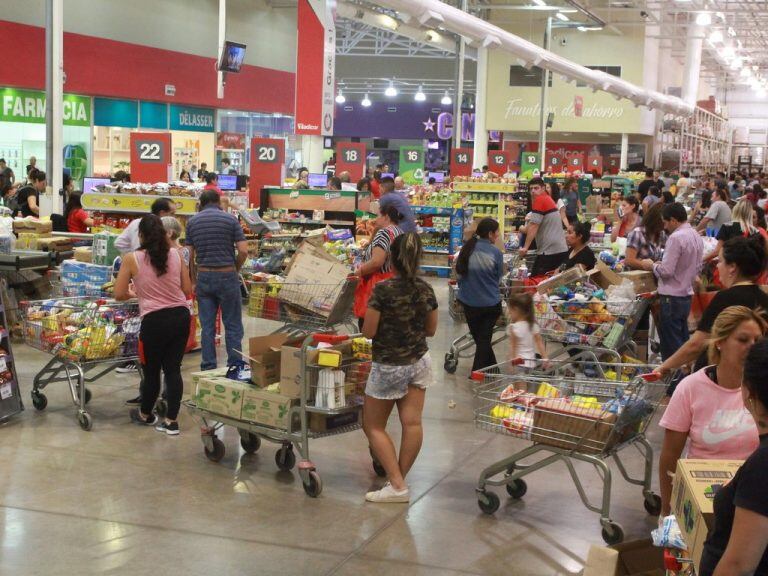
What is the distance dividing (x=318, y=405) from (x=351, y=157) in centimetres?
1848

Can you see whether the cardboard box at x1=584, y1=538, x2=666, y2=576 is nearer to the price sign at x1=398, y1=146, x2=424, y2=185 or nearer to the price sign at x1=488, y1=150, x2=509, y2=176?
the price sign at x1=488, y1=150, x2=509, y2=176

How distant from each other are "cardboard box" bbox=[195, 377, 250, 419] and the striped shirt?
166 centimetres

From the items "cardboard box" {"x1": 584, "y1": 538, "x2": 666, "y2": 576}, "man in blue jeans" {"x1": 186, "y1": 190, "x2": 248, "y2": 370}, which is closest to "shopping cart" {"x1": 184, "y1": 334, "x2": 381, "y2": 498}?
"man in blue jeans" {"x1": 186, "y1": 190, "x2": 248, "y2": 370}

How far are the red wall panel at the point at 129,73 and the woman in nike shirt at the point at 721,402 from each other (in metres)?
16.4

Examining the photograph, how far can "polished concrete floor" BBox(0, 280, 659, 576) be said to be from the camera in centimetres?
507

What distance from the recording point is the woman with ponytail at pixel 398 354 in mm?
5746

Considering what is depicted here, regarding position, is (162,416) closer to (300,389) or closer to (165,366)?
(165,366)

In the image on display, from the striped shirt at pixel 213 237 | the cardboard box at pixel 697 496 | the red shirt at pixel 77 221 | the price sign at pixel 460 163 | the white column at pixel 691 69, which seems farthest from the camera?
the white column at pixel 691 69

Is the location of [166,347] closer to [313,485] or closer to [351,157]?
[313,485]

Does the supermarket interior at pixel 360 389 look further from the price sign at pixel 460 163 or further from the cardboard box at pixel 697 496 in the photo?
the price sign at pixel 460 163

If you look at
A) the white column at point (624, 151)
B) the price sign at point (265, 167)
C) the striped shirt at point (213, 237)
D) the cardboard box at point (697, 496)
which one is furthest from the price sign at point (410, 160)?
the cardboard box at point (697, 496)

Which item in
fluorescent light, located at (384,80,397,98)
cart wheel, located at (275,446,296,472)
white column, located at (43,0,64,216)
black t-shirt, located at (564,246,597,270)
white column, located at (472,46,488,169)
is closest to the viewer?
cart wheel, located at (275,446,296,472)

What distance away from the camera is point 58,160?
46.5 ft

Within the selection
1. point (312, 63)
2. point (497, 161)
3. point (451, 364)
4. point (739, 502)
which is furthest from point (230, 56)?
point (739, 502)
